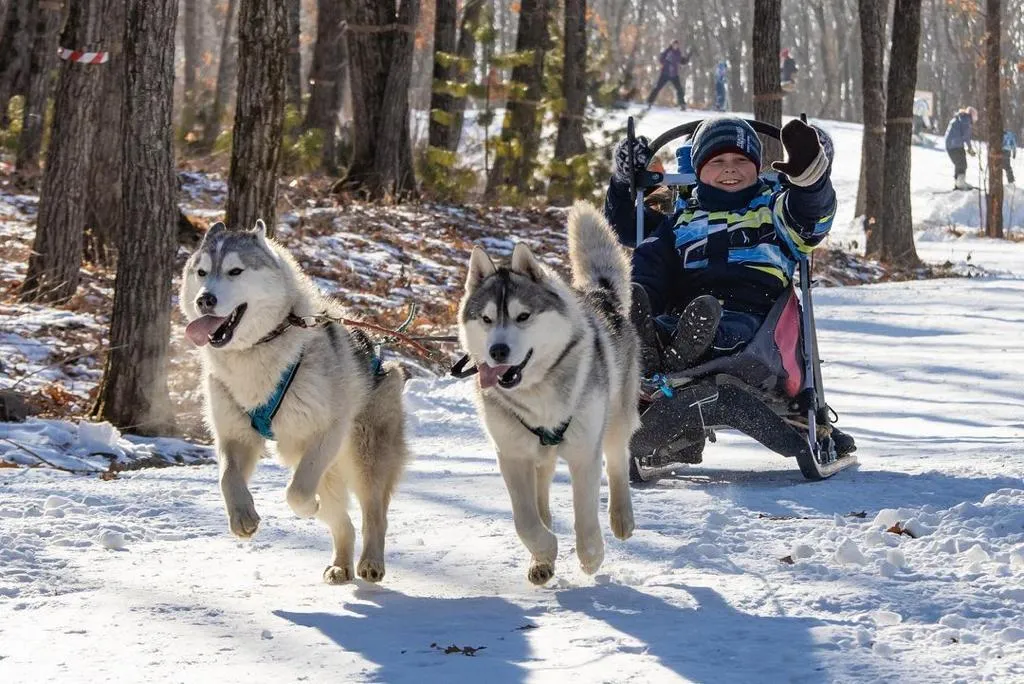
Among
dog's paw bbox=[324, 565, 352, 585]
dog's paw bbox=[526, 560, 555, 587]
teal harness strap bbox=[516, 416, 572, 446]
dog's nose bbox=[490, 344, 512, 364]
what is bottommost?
dog's paw bbox=[324, 565, 352, 585]

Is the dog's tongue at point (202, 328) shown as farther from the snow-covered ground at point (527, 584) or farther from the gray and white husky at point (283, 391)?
the snow-covered ground at point (527, 584)

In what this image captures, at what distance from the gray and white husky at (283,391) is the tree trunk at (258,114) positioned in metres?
3.23

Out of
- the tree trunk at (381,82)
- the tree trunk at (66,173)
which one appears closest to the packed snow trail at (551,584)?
the tree trunk at (66,173)

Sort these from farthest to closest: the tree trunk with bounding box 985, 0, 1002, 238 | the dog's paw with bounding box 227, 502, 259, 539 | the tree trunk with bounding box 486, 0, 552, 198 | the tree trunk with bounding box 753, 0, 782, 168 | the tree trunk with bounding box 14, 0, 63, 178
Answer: the tree trunk with bounding box 985, 0, 1002, 238 < the tree trunk with bounding box 486, 0, 552, 198 < the tree trunk with bounding box 14, 0, 63, 178 < the tree trunk with bounding box 753, 0, 782, 168 < the dog's paw with bounding box 227, 502, 259, 539

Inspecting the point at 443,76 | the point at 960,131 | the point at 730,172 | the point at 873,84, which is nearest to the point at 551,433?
the point at 730,172

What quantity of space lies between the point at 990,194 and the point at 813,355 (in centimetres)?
2171

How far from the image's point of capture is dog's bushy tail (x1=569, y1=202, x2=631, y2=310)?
5.70m

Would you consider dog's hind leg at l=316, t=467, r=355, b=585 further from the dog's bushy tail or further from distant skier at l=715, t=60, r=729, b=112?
distant skier at l=715, t=60, r=729, b=112

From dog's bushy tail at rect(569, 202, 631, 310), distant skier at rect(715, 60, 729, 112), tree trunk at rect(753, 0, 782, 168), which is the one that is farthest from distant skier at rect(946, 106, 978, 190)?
dog's bushy tail at rect(569, 202, 631, 310)

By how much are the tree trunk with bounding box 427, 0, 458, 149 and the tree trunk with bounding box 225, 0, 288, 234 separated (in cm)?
853

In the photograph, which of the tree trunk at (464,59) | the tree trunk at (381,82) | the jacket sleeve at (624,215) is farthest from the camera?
the tree trunk at (464,59)

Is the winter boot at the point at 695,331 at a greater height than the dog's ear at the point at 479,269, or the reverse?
the dog's ear at the point at 479,269

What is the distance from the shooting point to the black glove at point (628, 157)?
7.02 m

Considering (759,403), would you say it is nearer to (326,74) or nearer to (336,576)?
(336,576)
